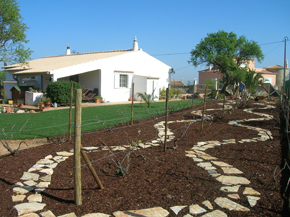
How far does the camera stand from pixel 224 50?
2603 cm

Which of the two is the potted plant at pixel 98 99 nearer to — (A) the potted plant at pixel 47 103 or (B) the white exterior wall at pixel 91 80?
(B) the white exterior wall at pixel 91 80

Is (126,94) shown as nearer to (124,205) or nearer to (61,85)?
(61,85)

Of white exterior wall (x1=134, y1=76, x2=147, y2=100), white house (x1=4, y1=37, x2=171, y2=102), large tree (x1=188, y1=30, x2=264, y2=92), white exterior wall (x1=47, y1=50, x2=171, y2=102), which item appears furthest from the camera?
large tree (x1=188, y1=30, x2=264, y2=92)

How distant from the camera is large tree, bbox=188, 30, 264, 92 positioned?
25.4m

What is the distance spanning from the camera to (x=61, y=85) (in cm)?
1544

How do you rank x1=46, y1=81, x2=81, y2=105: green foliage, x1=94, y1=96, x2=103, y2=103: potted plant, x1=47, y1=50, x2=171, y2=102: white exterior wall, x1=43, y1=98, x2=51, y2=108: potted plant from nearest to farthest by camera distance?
x1=43, y1=98, x2=51, y2=108: potted plant < x1=46, y1=81, x2=81, y2=105: green foliage < x1=47, y1=50, x2=171, y2=102: white exterior wall < x1=94, y1=96, x2=103, y2=103: potted plant

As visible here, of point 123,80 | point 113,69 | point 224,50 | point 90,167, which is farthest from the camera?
point 224,50

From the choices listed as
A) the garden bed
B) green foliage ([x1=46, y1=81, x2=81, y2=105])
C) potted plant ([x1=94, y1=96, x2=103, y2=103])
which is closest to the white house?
potted plant ([x1=94, y1=96, x2=103, y2=103])

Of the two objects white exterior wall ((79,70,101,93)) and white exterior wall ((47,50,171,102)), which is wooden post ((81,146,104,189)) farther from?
white exterior wall ((79,70,101,93))

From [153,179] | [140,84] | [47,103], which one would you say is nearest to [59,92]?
[47,103]

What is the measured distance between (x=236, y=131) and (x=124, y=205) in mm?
5129

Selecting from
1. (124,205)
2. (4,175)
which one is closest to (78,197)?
(124,205)

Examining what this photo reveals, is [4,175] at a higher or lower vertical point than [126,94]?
lower

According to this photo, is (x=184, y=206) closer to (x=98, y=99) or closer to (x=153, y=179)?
(x=153, y=179)
